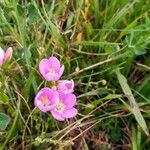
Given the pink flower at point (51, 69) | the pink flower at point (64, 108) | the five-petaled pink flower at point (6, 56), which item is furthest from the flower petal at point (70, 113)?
the five-petaled pink flower at point (6, 56)

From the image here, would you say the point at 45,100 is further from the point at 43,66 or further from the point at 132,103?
the point at 132,103

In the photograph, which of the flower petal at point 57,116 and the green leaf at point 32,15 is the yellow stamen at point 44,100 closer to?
the flower petal at point 57,116

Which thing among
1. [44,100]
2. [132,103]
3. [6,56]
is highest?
[6,56]

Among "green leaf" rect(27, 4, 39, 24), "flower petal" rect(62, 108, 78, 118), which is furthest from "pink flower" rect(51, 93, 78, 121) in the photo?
"green leaf" rect(27, 4, 39, 24)

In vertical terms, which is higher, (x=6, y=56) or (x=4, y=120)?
(x=6, y=56)

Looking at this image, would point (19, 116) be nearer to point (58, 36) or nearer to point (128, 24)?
point (58, 36)

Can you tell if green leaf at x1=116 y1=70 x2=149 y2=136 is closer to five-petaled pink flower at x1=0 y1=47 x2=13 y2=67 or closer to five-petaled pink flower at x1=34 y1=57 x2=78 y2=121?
five-petaled pink flower at x1=34 y1=57 x2=78 y2=121

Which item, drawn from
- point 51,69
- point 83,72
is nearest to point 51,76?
point 51,69
